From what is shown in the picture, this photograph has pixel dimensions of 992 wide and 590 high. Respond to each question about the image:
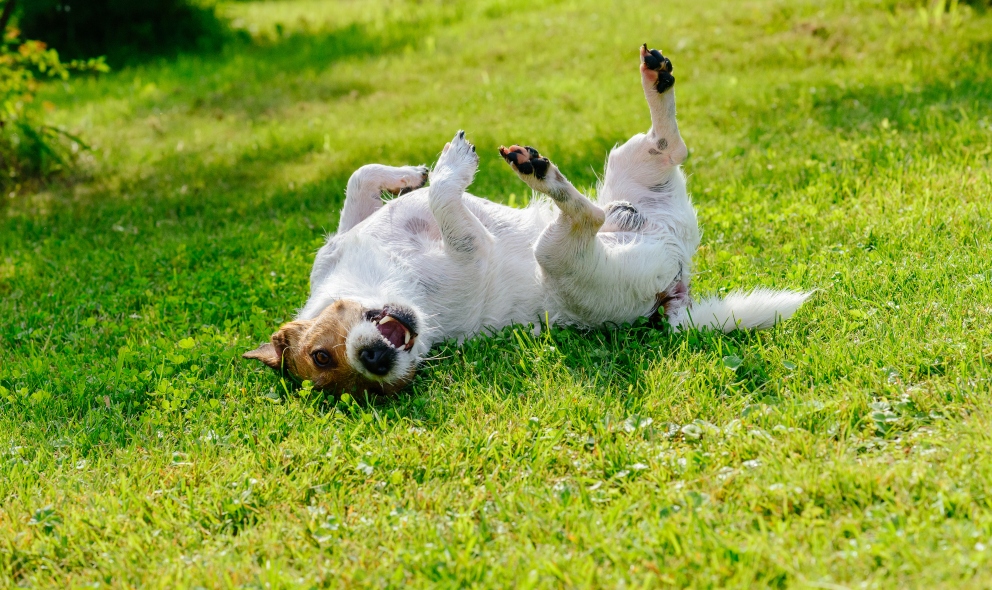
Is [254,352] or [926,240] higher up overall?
[926,240]

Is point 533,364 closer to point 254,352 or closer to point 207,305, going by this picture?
point 254,352

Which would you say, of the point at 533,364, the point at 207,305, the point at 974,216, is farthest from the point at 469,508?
the point at 974,216

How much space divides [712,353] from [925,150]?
319 cm

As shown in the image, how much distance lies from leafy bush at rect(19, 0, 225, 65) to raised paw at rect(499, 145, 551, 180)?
10.3m

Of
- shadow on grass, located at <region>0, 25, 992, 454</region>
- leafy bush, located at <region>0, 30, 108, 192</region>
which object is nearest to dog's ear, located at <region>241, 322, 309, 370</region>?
shadow on grass, located at <region>0, 25, 992, 454</region>

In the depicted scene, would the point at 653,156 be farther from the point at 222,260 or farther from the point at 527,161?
the point at 222,260

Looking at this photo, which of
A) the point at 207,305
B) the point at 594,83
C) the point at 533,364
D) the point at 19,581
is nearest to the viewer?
the point at 19,581

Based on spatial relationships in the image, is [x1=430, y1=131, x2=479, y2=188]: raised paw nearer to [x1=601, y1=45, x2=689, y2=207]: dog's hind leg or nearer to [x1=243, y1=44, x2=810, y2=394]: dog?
[x1=243, y1=44, x2=810, y2=394]: dog

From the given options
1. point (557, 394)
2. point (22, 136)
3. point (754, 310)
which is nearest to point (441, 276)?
Result: point (557, 394)

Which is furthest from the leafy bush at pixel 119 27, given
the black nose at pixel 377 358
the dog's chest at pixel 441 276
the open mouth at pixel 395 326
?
the black nose at pixel 377 358

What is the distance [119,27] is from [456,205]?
1057 centimetres

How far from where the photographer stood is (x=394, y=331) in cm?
413

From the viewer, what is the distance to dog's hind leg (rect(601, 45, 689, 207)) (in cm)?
467

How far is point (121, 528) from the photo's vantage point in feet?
10.5
